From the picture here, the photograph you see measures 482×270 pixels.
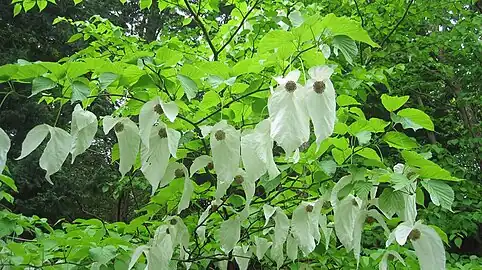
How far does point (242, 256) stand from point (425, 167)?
0.61m

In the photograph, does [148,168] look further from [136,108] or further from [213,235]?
[213,235]

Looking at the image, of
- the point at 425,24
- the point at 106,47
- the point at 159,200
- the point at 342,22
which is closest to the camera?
the point at 342,22

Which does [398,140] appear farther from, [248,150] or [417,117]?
[248,150]

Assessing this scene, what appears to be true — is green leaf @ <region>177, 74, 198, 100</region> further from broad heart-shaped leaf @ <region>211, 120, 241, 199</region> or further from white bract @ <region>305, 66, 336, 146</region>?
white bract @ <region>305, 66, 336, 146</region>

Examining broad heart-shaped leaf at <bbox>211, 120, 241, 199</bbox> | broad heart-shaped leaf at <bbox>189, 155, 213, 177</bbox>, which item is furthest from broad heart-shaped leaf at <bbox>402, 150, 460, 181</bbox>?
broad heart-shaped leaf at <bbox>189, 155, 213, 177</bbox>

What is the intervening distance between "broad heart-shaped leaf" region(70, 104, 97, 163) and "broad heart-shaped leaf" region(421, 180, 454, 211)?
2.01 ft

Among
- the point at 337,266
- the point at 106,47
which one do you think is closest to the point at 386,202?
the point at 337,266

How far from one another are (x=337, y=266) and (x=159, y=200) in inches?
23.6

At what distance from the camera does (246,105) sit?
3.74ft

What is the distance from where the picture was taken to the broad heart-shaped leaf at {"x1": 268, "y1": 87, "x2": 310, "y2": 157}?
2.37 ft

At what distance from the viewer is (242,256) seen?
1.36 metres

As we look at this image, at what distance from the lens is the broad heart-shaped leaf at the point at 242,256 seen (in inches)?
53.6

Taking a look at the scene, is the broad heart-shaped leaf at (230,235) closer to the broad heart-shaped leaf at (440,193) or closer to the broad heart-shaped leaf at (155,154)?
the broad heart-shaped leaf at (155,154)

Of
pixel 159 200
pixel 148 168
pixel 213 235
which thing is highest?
pixel 148 168
